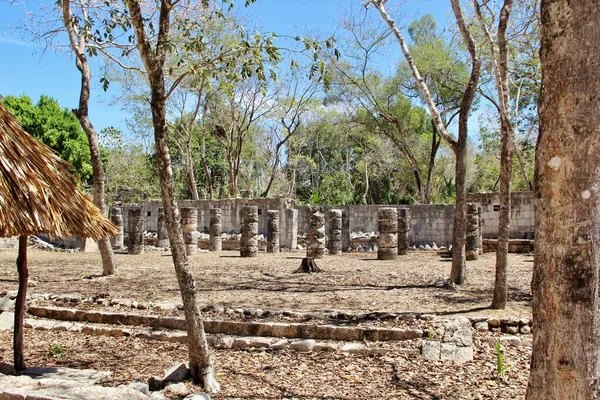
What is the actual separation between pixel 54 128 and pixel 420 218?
720 inches

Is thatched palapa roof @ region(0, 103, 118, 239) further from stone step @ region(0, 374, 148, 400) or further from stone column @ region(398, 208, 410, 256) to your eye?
stone column @ region(398, 208, 410, 256)

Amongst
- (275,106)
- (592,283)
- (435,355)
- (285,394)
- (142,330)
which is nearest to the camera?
(592,283)

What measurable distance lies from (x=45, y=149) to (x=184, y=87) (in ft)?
69.4

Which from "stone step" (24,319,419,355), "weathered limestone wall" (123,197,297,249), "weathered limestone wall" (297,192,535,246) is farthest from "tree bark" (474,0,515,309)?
"weathered limestone wall" (123,197,297,249)

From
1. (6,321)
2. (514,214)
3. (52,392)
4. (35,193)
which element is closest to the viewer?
(52,392)

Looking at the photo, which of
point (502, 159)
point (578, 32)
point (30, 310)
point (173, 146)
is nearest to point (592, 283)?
point (578, 32)

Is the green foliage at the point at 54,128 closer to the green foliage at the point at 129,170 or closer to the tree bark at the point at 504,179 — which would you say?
the green foliage at the point at 129,170

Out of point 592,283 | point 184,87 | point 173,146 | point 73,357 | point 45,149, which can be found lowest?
point 73,357

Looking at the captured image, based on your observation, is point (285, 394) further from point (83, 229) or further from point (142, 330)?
point (142, 330)

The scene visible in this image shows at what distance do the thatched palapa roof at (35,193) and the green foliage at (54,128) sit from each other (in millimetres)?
22462

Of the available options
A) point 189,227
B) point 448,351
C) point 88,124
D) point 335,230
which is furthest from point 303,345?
point 189,227

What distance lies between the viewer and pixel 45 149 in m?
4.54

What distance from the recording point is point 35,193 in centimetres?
A: 403

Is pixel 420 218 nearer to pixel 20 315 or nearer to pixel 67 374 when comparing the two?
pixel 67 374
